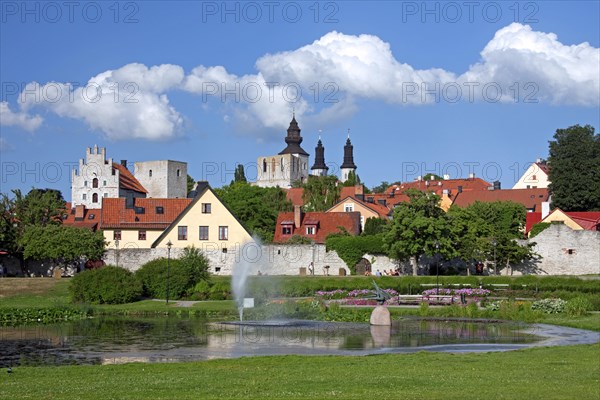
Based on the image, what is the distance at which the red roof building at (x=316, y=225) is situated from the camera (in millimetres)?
71875

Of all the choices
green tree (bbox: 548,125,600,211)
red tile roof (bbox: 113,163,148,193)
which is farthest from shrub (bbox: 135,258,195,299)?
red tile roof (bbox: 113,163,148,193)

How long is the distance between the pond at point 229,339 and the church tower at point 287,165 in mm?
149446

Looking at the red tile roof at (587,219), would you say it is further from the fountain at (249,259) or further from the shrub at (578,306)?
the shrub at (578,306)

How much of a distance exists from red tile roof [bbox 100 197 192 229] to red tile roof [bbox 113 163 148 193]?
127 feet

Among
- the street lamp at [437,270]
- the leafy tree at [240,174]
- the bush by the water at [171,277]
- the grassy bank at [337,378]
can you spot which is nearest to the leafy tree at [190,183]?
the leafy tree at [240,174]

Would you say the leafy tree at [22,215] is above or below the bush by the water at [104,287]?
above

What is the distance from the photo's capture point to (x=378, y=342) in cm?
2764

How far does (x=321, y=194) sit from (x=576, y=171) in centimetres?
2880

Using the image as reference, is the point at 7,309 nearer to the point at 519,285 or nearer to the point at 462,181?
the point at 519,285

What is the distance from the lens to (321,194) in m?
96.1

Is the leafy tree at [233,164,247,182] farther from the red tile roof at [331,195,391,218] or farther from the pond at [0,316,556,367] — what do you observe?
the pond at [0,316,556,367]

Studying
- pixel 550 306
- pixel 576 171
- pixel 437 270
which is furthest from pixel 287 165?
pixel 550 306

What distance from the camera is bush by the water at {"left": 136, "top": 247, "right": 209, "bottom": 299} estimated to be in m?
50.5

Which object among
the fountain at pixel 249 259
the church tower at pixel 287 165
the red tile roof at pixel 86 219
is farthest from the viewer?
the church tower at pixel 287 165
